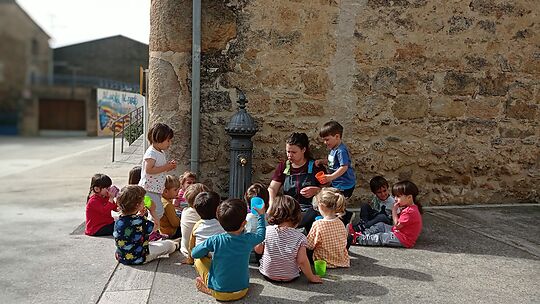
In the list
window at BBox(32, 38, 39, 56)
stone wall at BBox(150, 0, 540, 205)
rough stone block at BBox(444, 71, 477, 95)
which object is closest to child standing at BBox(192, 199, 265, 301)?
window at BBox(32, 38, 39, 56)

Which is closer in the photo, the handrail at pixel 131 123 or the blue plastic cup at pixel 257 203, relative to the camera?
the blue plastic cup at pixel 257 203

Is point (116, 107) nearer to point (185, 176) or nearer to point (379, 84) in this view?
point (185, 176)

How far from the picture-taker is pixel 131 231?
3.58 metres

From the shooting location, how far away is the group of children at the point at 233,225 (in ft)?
9.83

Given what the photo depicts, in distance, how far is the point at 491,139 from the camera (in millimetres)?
5801

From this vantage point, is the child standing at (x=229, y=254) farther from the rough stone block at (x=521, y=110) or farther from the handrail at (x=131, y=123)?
the rough stone block at (x=521, y=110)

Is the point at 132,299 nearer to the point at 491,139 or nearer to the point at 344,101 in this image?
the point at 344,101

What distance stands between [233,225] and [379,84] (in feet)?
10.3

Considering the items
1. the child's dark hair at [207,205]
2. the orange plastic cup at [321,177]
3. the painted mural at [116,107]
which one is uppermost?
the painted mural at [116,107]

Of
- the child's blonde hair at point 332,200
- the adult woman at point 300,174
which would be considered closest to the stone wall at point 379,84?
the adult woman at point 300,174

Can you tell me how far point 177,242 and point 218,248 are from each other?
124 centimetres

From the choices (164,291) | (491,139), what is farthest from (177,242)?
(491,139)

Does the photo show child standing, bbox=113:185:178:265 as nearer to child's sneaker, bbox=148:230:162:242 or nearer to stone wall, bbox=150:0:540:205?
child's sneaker, bbox=148:230:162:242

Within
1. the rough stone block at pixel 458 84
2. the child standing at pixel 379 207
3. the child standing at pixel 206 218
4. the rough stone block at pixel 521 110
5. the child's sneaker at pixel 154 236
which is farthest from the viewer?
the rough stone block at pixel 521 110
